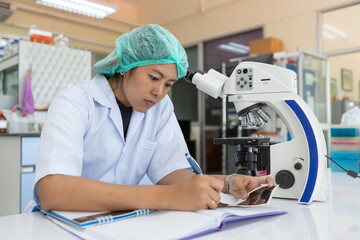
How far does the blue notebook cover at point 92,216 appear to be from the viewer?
0.65 m

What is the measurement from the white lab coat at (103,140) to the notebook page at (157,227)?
0.23 m

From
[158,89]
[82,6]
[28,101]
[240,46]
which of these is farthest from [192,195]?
[240,46]

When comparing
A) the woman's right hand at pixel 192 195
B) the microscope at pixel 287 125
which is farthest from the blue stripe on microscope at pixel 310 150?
the woman's right hand at pixel 192 195

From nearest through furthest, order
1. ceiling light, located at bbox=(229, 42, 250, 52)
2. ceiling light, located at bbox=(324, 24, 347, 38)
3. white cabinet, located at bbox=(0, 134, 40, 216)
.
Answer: white cabinet, located at bbox=(0, 134, 40, 216)
ceiling light, located at bbox=(324, 24, 347, 38)
ceiling light, located at bbox=(229, 42, 250, 52)

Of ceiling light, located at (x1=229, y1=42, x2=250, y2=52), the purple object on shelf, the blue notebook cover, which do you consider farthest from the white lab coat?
ceiling light, located at (x1=229, y1=42, x2=250, y2=52)

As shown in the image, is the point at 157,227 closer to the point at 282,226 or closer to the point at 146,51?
the point at 282,226

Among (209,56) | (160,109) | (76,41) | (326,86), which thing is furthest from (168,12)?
(160,109)

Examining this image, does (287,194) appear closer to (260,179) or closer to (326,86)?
(260,179)

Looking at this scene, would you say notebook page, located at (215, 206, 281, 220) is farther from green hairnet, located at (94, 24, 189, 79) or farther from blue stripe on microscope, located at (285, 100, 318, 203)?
green hairnet, located at (94, 24, 189, 79)

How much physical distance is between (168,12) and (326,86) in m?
3.87

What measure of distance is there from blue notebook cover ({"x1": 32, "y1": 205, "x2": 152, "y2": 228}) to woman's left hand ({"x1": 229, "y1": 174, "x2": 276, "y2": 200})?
0.30 meters

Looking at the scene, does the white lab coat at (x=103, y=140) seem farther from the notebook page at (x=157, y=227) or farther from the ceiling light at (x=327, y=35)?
the ceiling light at (x=327, y=35)

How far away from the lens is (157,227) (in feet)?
2.09

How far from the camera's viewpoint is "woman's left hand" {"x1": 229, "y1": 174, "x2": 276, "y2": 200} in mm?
920
